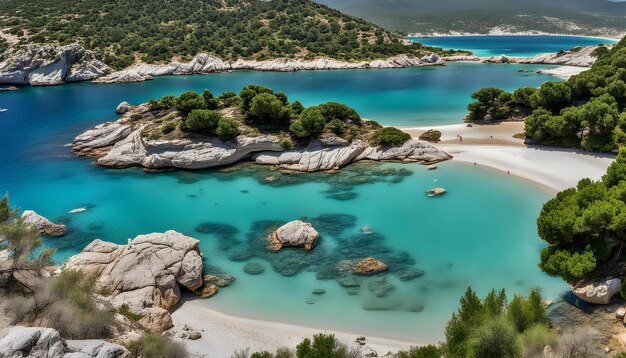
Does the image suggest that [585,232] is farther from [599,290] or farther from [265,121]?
[265,121]

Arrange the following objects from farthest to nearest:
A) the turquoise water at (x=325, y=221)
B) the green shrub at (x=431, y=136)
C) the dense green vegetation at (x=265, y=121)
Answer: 1. the green shrub at (x=431, y=136)
2. the dense green vegetation at (x=265, y=121)
3. the turquoise water at (x=325, y=221)

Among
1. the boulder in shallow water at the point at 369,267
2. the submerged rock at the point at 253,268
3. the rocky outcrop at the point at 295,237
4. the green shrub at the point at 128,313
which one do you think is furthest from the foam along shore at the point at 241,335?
the rocky outcrop at the point at 295,237

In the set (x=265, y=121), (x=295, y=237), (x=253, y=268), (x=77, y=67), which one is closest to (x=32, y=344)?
(x=253, y=268)

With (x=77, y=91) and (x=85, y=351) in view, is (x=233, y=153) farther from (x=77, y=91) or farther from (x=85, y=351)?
(x=77, y=91)

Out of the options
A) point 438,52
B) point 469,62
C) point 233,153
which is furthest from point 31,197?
point 438,52

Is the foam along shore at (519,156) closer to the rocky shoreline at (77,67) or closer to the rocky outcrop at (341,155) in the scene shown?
the rocky outcrop at (341,155)

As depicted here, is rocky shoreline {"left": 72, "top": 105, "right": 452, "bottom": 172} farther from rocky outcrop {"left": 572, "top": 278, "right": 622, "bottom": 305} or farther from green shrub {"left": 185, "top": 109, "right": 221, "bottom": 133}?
rocky outcrop {"left": 572, "top": 278, "right": 622, "bottom": 305}
